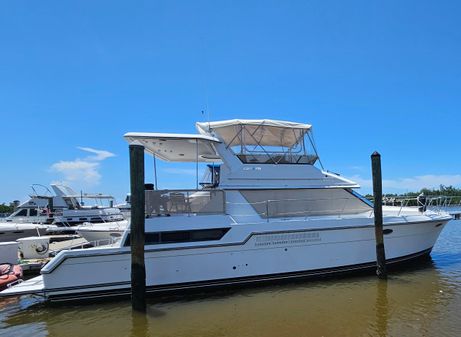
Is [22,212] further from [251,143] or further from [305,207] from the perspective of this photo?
[305,207]

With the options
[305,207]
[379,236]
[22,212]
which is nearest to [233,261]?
[305,207]

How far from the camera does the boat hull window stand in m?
11.3

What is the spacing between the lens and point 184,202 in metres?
10.3

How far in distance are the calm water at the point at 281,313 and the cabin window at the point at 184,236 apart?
4.89ft

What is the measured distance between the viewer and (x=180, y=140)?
10.6 m

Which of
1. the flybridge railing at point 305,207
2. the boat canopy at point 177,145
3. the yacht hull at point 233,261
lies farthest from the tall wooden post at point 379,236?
the boat canopy at point 177,145

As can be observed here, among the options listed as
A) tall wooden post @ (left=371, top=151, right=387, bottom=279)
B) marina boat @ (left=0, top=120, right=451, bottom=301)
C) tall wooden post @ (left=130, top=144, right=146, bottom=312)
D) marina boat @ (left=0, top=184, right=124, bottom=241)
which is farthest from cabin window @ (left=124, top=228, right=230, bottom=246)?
marina boat @ (left=0, top=184, right=124, bottom=241)

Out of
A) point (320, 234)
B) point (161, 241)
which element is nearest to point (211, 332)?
point (161, 241)

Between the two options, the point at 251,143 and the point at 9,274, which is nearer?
the point at 9,274

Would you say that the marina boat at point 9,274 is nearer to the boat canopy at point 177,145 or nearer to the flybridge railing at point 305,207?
the boat canopy at point 177,145

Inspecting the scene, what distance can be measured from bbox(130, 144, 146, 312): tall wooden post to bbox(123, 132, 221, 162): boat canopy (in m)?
1.33

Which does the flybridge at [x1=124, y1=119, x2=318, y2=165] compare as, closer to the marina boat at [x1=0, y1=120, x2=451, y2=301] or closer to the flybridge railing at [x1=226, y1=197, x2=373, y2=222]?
the marina boat at [x1=0, y1=120, x2=451, y2=301]

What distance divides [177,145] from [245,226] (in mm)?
3200

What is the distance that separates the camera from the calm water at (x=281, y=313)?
743cm
